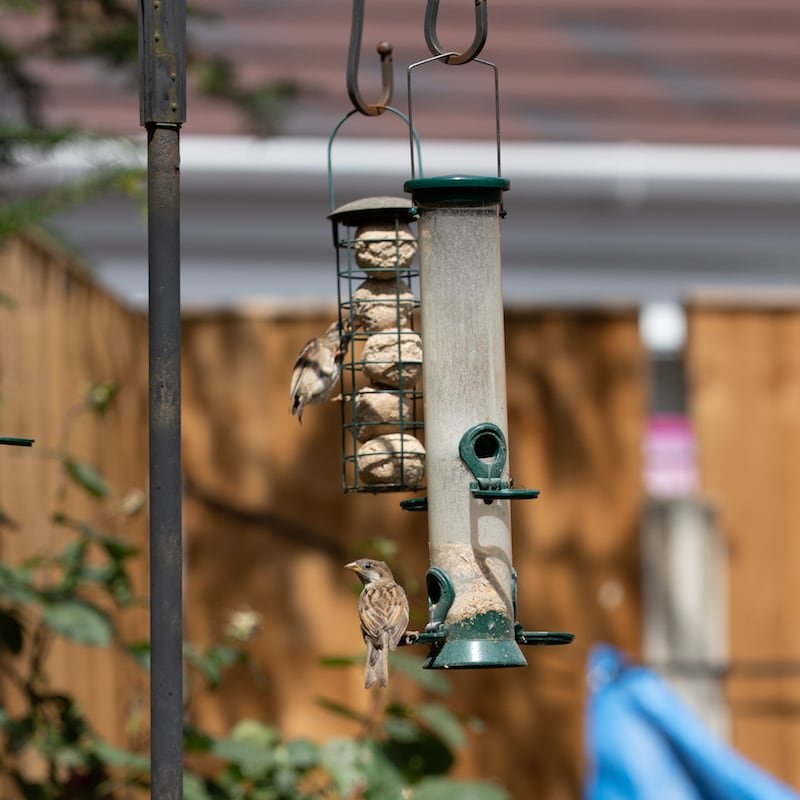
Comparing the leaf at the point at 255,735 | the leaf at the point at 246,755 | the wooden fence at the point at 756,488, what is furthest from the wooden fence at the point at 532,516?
the leaf at the point at 246,755

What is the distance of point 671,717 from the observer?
4.88m

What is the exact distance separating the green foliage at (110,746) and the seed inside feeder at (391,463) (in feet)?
2.54

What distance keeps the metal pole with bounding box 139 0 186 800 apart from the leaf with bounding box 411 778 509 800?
1.72 meters

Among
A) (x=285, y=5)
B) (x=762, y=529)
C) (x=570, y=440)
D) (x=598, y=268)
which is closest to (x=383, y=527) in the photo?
(x=570, y=440)

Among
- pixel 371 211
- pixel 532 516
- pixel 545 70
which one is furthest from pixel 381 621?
pixel 545 70

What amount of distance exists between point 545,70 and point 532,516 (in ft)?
11.8

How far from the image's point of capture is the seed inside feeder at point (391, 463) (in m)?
3.23

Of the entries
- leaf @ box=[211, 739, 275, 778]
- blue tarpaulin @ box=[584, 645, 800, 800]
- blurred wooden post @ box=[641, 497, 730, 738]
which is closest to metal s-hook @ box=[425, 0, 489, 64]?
leaf @ box=[211, 739, 275, 778]

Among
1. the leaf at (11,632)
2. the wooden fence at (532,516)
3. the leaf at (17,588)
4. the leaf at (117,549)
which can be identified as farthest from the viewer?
the wooden fence at (532,516)

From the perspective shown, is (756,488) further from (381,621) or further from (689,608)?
(381,621)

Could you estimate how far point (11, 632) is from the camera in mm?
3787

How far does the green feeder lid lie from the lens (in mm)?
3023

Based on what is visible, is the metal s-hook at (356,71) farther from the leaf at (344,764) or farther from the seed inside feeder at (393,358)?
the leaf at (344,764)

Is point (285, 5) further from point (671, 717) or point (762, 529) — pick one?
point (671, 717)
